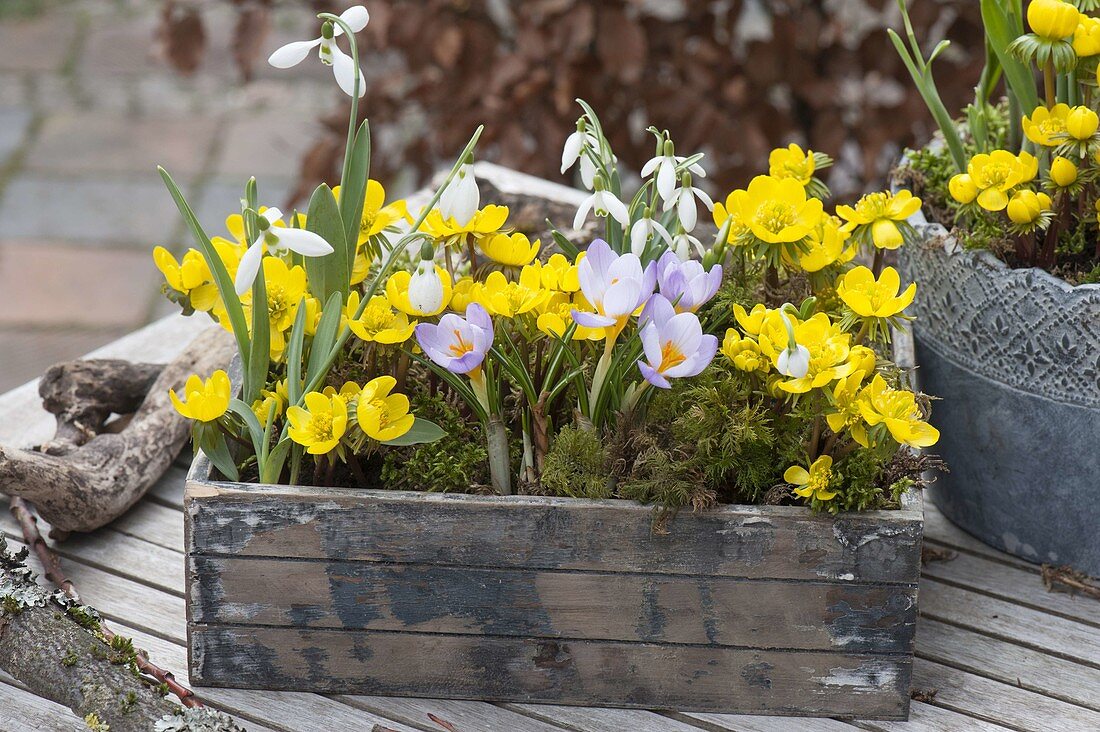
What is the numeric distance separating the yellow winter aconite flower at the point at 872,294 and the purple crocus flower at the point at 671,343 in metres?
0.13

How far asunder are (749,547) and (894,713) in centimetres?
19

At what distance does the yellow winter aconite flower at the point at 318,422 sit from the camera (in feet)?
2.82

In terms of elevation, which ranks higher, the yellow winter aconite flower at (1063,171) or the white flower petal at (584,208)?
the yellow winter aconite flower at (1063,171)

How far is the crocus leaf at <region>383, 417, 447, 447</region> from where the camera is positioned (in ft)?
2.93

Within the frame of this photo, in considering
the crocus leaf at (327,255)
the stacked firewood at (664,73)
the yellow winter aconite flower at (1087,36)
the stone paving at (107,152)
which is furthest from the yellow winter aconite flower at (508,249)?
the stone paving at (107,152)

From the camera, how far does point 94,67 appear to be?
4.27 meters

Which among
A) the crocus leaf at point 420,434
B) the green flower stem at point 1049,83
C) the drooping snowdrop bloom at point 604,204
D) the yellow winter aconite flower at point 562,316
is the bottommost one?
the crocus leaf at point 420,434

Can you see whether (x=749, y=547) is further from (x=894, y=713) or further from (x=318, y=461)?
(x=318, y=461)

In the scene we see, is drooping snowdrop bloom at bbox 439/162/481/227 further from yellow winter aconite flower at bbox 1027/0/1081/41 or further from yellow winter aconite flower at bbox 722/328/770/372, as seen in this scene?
yellow winter aconite flower at bbox 1027/0/1081/41

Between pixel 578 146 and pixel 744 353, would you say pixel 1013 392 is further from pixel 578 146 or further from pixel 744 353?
pixel 578 146

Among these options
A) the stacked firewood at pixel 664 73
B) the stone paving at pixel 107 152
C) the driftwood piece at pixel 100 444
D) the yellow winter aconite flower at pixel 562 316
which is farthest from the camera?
the stone paving at pixel 107 152

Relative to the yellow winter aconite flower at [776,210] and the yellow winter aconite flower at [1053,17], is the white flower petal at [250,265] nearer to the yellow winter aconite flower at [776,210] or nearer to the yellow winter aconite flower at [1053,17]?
the yellow winter aconite flower at [776,210]

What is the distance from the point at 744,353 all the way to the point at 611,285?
0.12 meters

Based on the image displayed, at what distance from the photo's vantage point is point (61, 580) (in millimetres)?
1079
